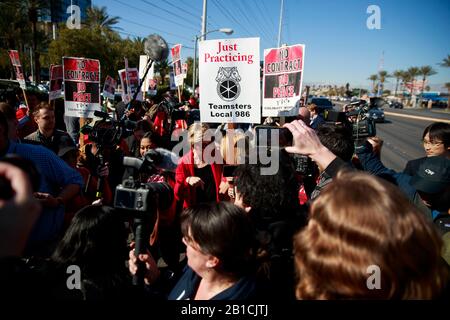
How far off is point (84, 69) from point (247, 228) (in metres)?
4.17

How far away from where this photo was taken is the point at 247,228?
1591 mm

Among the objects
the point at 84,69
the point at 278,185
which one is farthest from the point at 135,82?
the point at 278,185

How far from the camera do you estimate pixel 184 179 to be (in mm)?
2936

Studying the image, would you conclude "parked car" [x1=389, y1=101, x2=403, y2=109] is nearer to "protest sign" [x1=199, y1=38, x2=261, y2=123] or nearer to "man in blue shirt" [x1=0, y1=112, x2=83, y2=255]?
"protest sign" [x1=199, y1=38, x2=261, y2=123]

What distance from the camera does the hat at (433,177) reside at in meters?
1.97

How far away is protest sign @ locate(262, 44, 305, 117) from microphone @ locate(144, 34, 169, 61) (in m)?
1.46

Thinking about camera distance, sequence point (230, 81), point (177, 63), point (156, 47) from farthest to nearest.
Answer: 1. point (177, 63)
2. point (230, 81)
3. point (156, 47)

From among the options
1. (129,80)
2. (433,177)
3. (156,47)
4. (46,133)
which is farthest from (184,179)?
(129,80)

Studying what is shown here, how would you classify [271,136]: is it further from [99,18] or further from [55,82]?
[99,18]

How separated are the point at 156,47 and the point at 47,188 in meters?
1.61

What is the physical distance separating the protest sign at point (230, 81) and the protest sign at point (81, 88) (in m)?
2.20

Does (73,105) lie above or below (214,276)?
above
